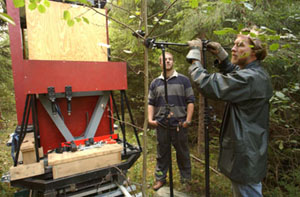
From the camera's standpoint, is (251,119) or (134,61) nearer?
(251,119)

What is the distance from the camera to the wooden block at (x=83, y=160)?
2.15m

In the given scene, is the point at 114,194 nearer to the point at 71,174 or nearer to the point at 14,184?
the point at 71,174

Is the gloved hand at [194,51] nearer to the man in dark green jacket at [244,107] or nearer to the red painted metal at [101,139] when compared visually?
the man in dark green jacket at [244,107]

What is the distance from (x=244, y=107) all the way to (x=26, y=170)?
242 cm

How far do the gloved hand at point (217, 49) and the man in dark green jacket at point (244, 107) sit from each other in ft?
0.59

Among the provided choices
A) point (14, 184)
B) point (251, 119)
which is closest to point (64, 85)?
point (14, 184)

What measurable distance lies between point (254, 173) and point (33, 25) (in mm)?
3036

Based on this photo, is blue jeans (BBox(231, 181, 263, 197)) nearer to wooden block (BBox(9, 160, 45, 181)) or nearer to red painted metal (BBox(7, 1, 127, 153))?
red painted metal (BBox(7, 1, 127, 153))

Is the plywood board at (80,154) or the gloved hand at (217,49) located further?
the plywood board at (80,154)

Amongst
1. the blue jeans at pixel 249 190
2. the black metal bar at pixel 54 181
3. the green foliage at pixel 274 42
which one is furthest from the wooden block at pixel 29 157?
the blue jeans at pixel 249 190

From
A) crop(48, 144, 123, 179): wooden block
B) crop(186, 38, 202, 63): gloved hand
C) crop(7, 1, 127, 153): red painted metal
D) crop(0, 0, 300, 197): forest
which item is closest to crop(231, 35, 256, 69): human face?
crop(186, 38, 202, 63): gloved hand

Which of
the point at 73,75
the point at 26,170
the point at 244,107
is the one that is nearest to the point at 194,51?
the point at 244,107

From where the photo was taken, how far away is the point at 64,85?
2.34m

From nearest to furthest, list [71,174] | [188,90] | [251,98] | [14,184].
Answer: [251,98], [14,184], [71,174], [188,90]
